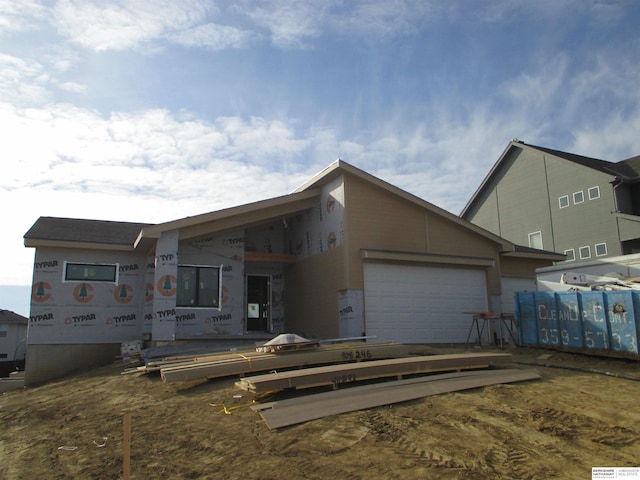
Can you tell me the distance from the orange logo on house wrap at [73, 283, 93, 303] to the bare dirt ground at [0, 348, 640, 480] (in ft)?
23.8

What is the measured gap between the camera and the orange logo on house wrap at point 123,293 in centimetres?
1558

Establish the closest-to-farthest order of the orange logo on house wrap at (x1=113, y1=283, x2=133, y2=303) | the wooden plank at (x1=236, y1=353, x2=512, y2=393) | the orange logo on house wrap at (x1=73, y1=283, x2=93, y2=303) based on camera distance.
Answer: the wooden plank at (x1=236, y1=353, x2=512, y2=393) → the orange logo on house wrap at (x1=73, y1=283, x2=93, y2=303) → the orange logo on house wrap at (x1=113, y1=283, x2=133, y2=303)

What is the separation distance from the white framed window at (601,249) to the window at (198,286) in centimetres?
1768

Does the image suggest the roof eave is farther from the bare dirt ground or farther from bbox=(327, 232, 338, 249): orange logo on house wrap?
the bare dirt ground

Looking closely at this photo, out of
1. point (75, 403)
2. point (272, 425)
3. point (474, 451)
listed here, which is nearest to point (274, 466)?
point (272, 425)

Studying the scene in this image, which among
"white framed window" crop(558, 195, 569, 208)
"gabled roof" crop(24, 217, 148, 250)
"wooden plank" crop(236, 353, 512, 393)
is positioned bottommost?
"wooden plank" crop(236, 353, 512, 393)

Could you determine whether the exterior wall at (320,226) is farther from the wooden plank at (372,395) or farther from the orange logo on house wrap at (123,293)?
the wooden plank at (372,395)

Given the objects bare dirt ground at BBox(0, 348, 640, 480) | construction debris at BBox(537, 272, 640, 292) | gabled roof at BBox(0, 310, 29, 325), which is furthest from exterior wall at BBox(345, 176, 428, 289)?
gabled roof at BBox(0, 310, 29, 325)

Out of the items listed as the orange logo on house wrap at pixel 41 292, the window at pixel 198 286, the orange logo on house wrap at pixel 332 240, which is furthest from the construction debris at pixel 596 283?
the orange logo on house wrap at pixel 41 292

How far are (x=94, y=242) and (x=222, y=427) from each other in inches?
427

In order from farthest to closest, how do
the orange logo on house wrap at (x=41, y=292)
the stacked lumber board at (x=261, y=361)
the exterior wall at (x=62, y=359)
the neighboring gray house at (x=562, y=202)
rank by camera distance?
the neighboring gray house at (x=562, y=202), the orange logo on house wrap at (x=41, y=292), the exterior wall at (x=62, y=359), the stacked lumber board at (x=261, y=361)

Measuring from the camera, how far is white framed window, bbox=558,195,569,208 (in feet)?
82.2

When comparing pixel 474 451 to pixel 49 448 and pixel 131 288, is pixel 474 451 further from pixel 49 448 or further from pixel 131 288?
pixel 131 288

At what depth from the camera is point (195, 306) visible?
50.2ft
